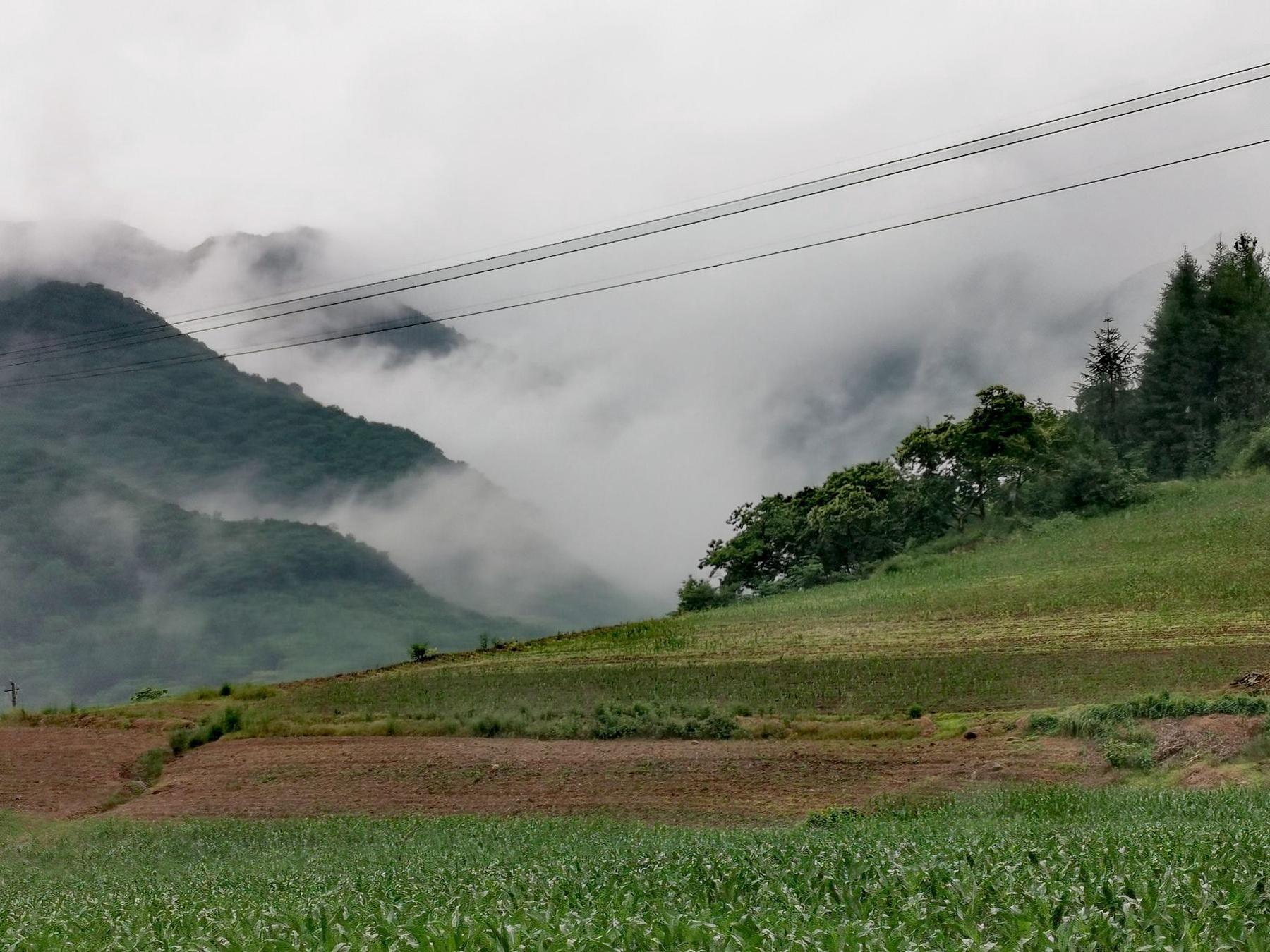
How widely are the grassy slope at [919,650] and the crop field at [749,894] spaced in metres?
13.8

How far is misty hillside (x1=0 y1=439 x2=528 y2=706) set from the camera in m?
125

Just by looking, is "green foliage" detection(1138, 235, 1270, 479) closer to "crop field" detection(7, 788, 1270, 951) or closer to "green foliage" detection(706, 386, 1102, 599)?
"green foliage" detection(706, 386, 1102, 599)

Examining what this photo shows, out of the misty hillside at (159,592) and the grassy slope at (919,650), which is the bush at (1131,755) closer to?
the grassy slope at (919,650)

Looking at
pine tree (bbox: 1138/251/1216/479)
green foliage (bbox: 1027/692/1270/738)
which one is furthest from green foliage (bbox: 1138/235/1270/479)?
green foliage (bbox: 1027/692/1270/738)

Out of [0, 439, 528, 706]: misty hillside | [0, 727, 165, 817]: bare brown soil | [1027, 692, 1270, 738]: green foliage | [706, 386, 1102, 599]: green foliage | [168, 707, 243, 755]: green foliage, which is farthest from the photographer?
[0, 439, 528, 706]: misty hillside

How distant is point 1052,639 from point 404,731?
1876 cm

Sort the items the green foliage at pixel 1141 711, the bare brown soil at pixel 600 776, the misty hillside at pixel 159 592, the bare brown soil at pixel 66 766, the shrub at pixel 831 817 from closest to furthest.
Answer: the shrub at pixel 831 817 → the bare brown soil at pixel 600 776 → the green foliage at pixel 1141 711 → the bare brown soil at pixel 66 766 → the misty hillside at pixel 159 592

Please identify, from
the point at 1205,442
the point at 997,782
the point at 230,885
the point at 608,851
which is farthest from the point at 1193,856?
the point at 1205,442

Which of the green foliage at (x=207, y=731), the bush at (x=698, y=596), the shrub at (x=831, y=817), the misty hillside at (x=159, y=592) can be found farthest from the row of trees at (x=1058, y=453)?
the misty hillside at (x=159, y=592)

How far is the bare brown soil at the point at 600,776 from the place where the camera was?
71.2ft

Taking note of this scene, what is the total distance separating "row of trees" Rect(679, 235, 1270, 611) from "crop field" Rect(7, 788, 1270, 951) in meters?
35.7

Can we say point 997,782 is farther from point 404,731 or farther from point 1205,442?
point 1205,442

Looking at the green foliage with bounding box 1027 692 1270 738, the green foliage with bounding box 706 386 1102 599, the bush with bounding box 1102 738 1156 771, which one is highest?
the green foliage with bounding box 706 386 1102 599

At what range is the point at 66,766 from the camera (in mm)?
30094
